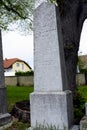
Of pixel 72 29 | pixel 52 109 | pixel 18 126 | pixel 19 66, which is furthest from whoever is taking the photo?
pixel 19 66

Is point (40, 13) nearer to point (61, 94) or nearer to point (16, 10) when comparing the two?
point (61, 94)

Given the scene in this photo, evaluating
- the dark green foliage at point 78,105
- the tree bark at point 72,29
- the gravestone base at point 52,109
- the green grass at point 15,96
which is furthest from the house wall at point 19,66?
the gravestone base at point 52,109

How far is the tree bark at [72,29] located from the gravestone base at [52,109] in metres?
2.87

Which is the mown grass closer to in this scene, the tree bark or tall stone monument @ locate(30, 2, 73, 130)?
tall stone monument @ locate(30, 2, 73, 130)

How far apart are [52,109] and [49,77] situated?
2.32ft

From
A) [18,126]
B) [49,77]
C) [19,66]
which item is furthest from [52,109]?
[19,66]

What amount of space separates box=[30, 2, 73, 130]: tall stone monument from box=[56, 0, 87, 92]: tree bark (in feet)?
8.42

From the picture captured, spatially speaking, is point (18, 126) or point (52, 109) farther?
point (18, 126)

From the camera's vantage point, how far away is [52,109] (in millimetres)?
6570

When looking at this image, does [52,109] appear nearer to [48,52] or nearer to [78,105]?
[48,52]

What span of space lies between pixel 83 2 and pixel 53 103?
465 centimetres

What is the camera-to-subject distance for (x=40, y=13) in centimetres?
705

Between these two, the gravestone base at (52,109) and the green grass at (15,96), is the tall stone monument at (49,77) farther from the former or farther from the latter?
the green grass at (15,96)

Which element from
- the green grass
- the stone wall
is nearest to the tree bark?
the green grass
